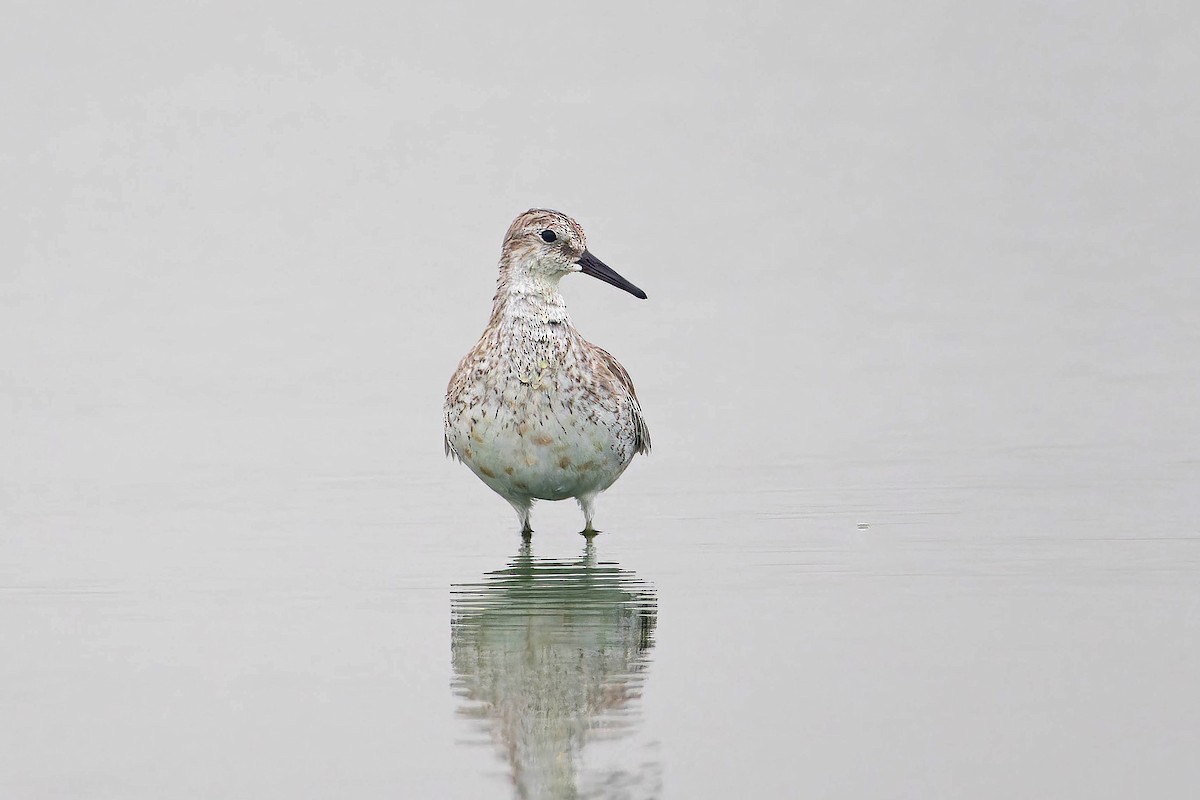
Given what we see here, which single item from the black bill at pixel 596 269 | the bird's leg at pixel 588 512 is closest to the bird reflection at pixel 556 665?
the bird's leg at pixel 588 512

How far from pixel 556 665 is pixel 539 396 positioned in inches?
127

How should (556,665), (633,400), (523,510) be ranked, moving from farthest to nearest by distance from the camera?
(633,400) → (523,510) → (556,665)

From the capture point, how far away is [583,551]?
1280 centimetres

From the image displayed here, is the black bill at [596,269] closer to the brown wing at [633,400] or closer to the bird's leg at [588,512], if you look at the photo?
the brown wing at [633,400]

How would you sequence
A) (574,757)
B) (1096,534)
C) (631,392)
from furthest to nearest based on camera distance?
(631,392), (1096,534), (574,757)

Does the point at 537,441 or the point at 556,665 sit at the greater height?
the point at 537,441

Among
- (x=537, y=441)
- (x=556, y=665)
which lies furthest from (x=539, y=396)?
(x=556, y=665)

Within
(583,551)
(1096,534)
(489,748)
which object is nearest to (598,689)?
(489,748)

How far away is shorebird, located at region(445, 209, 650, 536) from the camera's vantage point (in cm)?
1273

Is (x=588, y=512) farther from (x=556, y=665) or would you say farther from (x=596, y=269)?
(x=556, y=665)

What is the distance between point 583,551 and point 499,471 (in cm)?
71

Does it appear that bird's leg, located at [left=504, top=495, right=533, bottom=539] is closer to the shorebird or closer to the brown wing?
the shorebird

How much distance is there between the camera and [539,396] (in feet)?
41.8

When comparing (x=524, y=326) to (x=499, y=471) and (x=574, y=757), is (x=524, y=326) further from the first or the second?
(x=574, y=757)
